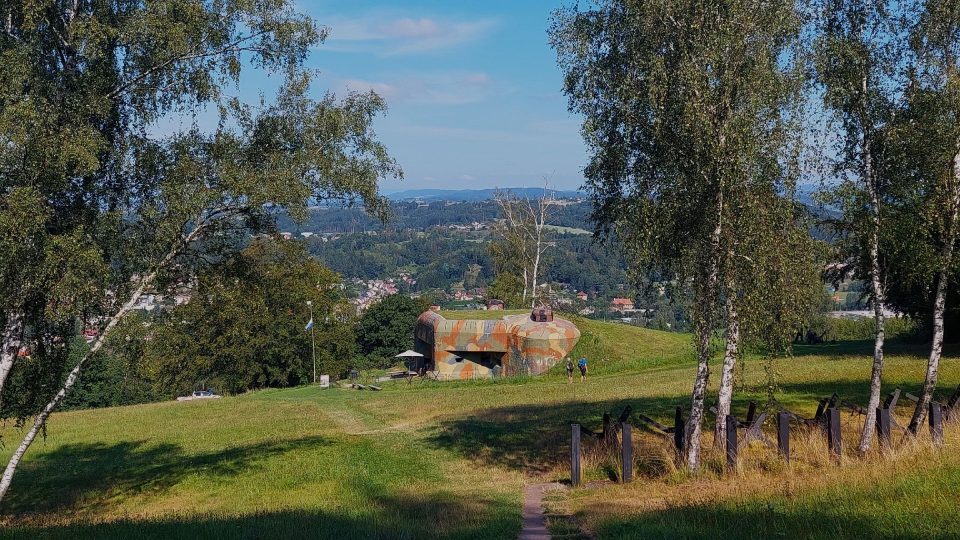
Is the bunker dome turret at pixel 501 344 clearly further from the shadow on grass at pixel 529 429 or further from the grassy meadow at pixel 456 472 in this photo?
the shadow on grass at pixel 529 429

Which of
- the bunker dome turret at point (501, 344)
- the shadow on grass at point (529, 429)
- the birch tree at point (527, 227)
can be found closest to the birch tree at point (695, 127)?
the shadow on grass at point (529, 429)

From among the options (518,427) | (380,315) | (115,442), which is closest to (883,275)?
(518,427)

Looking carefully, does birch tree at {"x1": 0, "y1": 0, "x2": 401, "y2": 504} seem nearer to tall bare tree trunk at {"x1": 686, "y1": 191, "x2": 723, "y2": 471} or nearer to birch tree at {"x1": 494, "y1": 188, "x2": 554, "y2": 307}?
tall bare tree trunk at {"x1": 686, "y1": 191, "x2": 723, "y2": 471}

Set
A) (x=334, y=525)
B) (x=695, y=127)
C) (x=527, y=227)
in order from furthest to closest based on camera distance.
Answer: (x=527, y=227) → (x=695, y=127) → (x=334, y=525)

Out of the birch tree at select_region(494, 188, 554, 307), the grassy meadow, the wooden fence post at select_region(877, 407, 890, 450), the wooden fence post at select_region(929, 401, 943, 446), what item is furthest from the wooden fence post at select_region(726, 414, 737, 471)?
the birch tree at select_region(494, 188, 554, 307)

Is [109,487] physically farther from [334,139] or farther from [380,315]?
[380,315]

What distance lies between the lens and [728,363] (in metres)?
16.7

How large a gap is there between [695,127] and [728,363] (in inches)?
190

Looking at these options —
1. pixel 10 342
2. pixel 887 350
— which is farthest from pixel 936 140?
pixel 887 350

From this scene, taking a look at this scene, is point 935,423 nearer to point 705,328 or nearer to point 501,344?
point 705,328

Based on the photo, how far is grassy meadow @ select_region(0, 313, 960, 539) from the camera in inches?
448

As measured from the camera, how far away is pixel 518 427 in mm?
25281

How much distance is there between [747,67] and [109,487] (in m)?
18.4

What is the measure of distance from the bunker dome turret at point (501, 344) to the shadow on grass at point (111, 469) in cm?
2354
